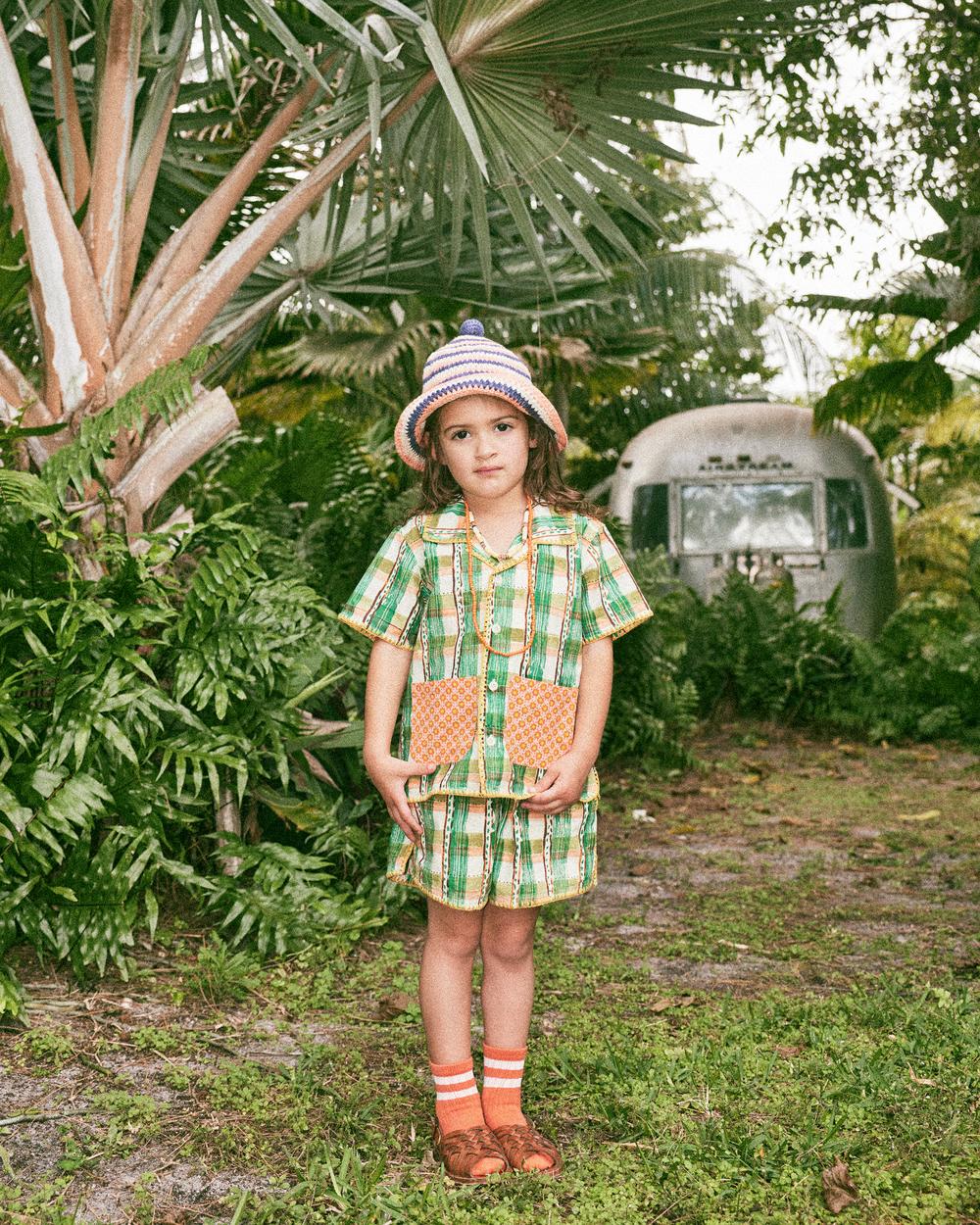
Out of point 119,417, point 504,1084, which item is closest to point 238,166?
Result: point 119,417

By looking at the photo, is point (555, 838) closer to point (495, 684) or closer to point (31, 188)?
point (495, 684)

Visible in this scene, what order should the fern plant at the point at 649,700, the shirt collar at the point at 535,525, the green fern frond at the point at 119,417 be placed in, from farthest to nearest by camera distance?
the fern plant at the point at 649,700, the green fern frond at the point at 119,417, the shirt collar at the point at 535,525

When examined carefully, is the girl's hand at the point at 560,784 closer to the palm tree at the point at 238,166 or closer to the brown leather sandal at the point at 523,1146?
the brown leather sandal at the point at 523,1146

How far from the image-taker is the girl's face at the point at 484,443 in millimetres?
2406

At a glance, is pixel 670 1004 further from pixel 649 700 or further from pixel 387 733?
pixel 649 700

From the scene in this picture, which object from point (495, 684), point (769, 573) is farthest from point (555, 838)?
point (769, 573)

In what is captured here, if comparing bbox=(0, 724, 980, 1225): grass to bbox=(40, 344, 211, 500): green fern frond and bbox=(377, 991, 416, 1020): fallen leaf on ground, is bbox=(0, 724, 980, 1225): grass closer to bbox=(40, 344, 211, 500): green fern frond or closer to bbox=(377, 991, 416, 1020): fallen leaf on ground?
bbox=(377, 991, 416, 1020): fallen leaf on ground

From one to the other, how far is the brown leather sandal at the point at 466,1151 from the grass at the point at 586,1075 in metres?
0.04

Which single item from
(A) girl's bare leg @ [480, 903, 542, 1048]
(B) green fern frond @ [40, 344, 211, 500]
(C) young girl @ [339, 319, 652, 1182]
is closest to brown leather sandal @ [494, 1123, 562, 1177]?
(C) young girl @ [339, 319, 652, 1182]

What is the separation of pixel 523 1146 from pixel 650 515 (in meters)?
8.47

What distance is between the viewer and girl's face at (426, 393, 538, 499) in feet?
7.89

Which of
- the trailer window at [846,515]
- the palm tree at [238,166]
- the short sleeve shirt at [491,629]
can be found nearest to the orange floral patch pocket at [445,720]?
the short sleeve shirt at [491,629]

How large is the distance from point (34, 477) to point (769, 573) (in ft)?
24.0

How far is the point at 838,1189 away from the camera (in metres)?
2.13
